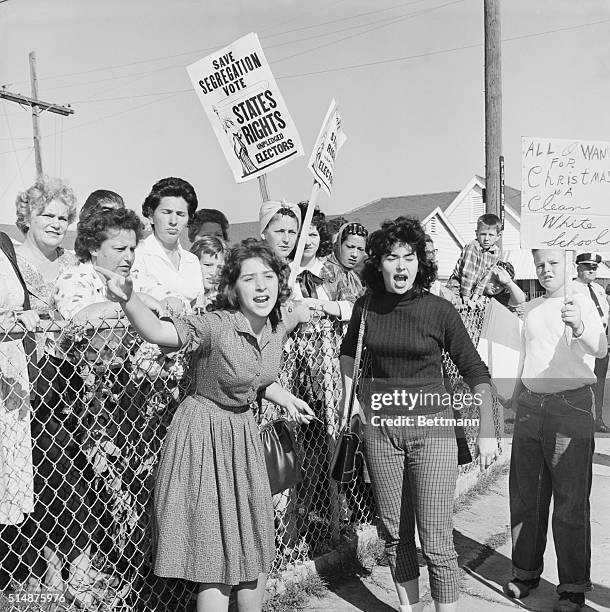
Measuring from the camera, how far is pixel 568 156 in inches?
173

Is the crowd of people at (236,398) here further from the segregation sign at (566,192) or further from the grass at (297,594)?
the grass at (297,594)

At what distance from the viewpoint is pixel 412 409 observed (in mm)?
3553

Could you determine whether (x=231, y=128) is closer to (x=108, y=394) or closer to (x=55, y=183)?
(x=55, y=183)

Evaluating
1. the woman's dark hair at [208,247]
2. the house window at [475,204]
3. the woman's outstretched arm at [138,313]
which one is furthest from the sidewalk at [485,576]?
the house window at [475,204]

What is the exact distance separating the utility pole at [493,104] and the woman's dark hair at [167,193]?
7027 millimetres

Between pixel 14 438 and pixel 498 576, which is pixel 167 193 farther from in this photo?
pixel 498 576

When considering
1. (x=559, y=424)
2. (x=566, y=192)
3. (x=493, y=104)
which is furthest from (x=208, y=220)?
(x=493, y=104)

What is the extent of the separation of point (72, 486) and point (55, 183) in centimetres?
165

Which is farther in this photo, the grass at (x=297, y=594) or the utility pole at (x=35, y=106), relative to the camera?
the utility pole at (x=35, y=106)

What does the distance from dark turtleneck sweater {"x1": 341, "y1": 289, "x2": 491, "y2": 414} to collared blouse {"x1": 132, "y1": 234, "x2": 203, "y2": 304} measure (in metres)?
1.12

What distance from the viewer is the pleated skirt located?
299cm

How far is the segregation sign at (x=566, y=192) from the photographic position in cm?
427

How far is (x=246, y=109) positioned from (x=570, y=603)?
3507mm

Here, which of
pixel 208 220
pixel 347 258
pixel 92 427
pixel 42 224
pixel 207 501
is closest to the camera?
pixel 207 501
